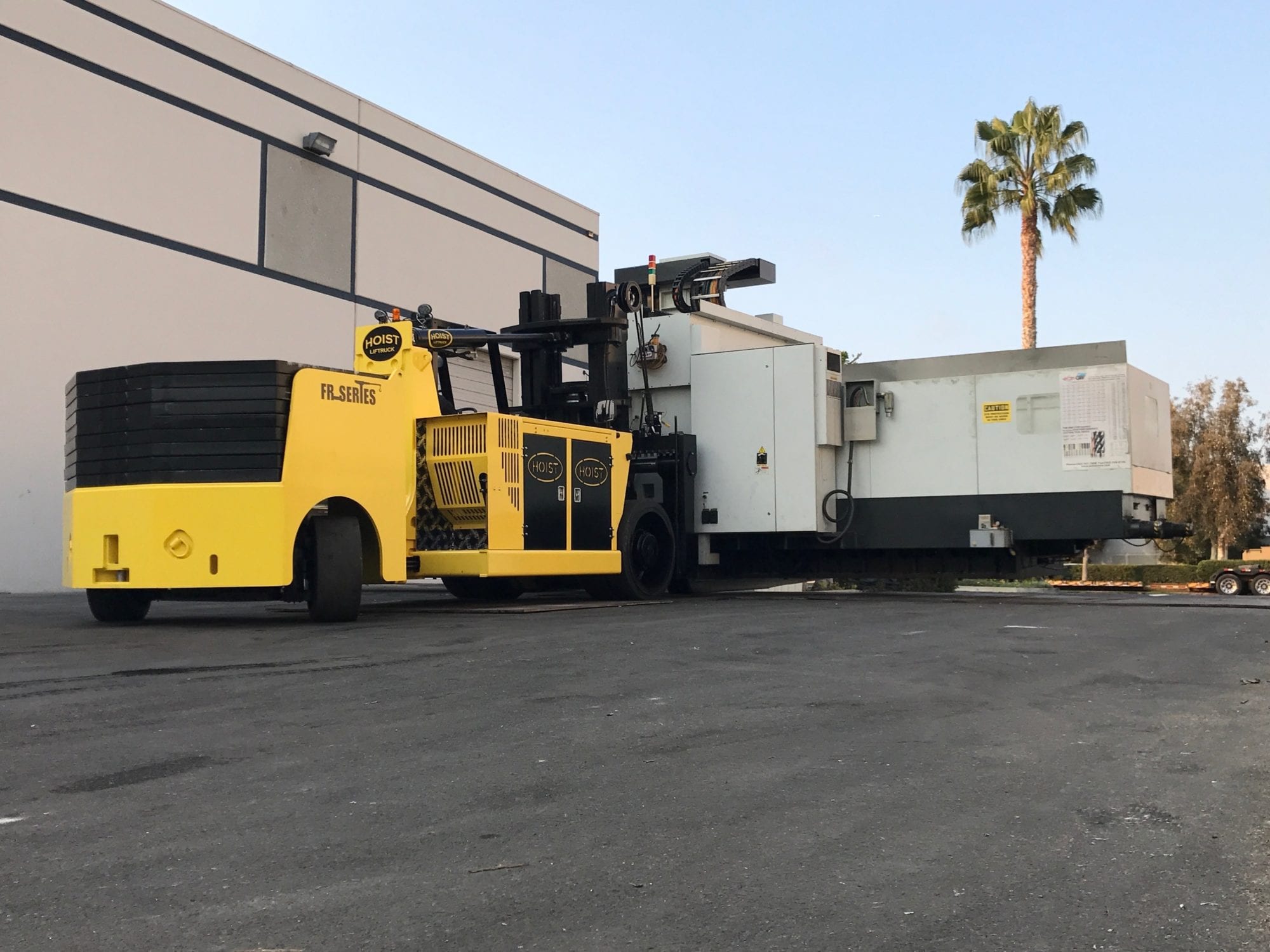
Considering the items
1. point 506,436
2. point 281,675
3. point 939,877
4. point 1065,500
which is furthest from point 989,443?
point 939,877

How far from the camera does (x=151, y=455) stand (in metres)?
10.1

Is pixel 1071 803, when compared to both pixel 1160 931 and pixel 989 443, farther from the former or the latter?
pixel 989 443

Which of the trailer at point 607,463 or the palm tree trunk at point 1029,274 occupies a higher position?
the palm tree trunk at point 1029,274

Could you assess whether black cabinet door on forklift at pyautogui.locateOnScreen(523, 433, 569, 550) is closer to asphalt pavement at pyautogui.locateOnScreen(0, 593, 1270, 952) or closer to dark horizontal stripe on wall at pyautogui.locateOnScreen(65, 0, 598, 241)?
asphalt pavement at pyautogui.locateOnScreen(0, 593, 1270, 952)

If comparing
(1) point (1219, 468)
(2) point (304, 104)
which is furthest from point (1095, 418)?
(1) point (1219, 468)

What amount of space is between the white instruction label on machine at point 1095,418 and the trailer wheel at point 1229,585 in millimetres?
19210

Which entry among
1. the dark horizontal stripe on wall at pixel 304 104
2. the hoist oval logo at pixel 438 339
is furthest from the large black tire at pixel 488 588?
the dark horizontal stripe on wall at pixel 304 104

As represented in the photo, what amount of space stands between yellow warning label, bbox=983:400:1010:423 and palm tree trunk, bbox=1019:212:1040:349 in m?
17.8

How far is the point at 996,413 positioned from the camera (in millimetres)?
14391

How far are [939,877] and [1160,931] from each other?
59cm

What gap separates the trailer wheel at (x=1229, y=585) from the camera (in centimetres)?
3031

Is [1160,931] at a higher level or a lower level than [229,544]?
lower

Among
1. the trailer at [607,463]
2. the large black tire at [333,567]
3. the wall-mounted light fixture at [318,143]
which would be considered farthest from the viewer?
the wall-mounted light fixture at [318,143]

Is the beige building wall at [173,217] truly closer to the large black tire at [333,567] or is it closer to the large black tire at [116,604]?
the large black tire at [333,567]
